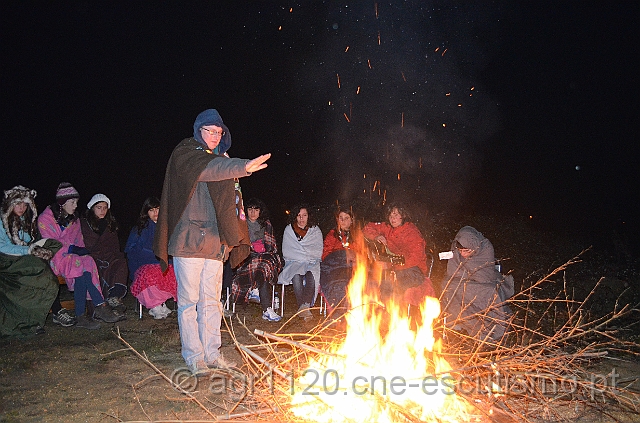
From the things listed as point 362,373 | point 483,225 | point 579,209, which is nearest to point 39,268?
point 362,373

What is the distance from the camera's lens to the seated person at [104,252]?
6.38 metres

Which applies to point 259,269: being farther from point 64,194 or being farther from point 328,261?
point 64,194

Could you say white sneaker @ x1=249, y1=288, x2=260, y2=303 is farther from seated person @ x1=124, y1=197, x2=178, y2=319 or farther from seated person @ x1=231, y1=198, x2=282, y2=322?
seated person @ x1=124, y1=197, x2=178, y2=319

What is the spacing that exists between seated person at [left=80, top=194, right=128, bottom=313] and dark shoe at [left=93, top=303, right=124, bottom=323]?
0.19 m

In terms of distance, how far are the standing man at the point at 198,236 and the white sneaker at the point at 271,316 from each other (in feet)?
7.52

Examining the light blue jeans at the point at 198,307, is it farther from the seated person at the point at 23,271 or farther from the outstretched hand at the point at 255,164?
the seated person at the point at 23,271

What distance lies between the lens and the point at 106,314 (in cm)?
607

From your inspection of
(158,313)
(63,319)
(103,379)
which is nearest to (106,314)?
(63,319)

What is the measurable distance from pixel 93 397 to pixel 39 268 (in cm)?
253

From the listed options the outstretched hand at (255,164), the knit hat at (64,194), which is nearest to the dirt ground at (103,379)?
the outstretched hand at (255,164)

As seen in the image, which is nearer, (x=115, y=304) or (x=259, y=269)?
(x=115, y=304)

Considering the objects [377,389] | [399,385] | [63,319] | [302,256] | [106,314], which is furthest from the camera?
[302,256]

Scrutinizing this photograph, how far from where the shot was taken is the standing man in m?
4.00

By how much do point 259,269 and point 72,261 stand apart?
2198 millimetres
